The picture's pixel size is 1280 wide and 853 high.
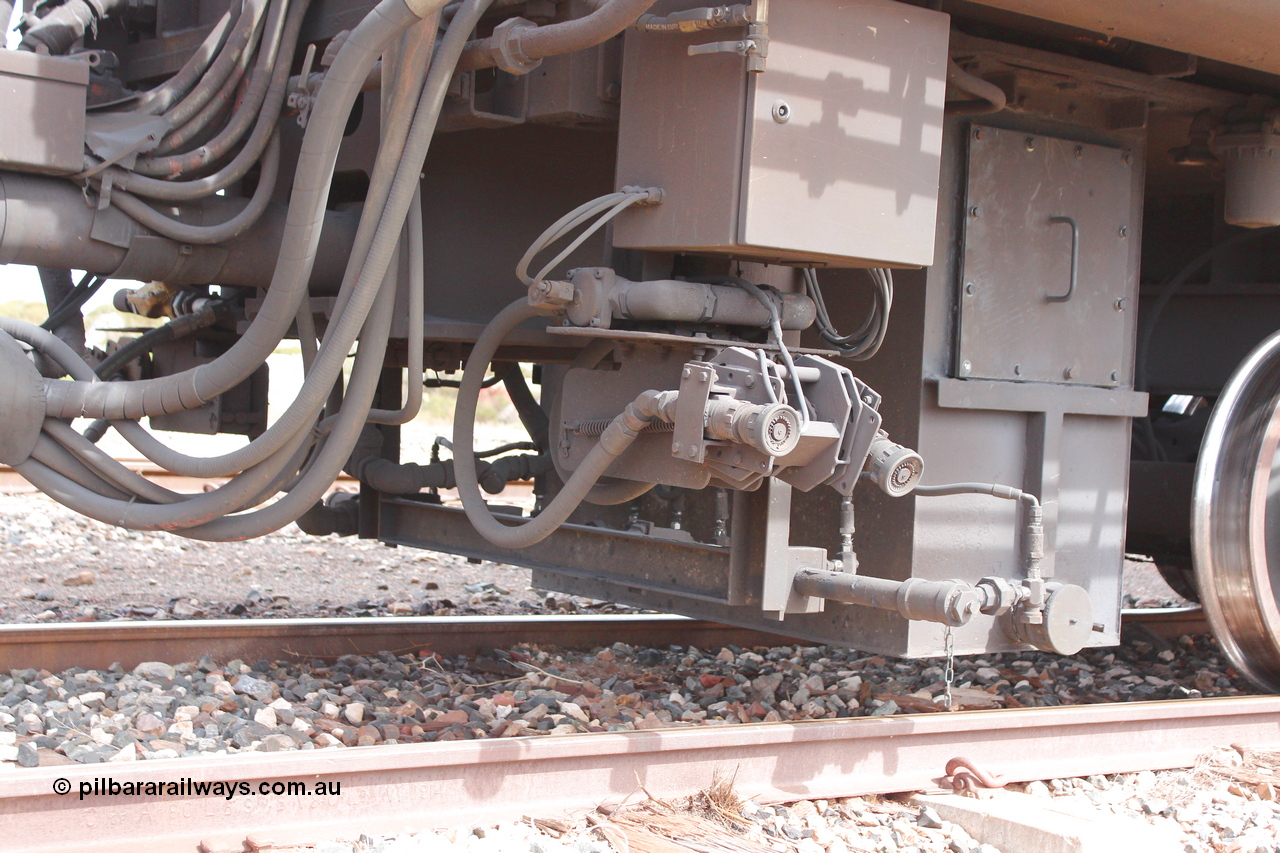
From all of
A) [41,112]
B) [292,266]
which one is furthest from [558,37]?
[41,112]

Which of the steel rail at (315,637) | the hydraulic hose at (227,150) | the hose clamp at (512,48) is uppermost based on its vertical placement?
the hose clamp at (512,48)

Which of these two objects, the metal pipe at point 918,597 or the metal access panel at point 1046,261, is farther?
the metal access panel at point 1046,261

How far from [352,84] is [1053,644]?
2487 mm

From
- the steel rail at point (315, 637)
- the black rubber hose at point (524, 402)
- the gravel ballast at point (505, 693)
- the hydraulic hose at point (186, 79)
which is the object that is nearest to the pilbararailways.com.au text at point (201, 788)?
the gravel ballast at point (505, 693)

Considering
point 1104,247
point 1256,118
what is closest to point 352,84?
point 1104,247

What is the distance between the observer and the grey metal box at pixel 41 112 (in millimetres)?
3633

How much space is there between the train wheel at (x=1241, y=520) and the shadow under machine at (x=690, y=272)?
13 mm

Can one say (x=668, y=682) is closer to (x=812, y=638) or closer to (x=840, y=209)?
(x=812, y=638)

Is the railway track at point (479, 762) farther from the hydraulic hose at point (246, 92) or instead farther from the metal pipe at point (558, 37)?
the metal pipe at point (558, 37)

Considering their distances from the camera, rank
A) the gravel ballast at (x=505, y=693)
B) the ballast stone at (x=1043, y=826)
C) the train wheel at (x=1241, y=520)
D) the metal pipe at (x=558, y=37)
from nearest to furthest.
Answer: the ballast stone at (x=1043, y=826) < the metal pipe at (x=558, y=37) < the gravel ballast at (x=505, y=693) < the train wheel at (x=1241, y=520)

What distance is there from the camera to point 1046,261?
4.23 m

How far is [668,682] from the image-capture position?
4.77m

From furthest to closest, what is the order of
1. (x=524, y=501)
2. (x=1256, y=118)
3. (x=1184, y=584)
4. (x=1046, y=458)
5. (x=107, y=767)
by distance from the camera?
(x=524, y=501)
(x=1184, y=584)
(x=1256, y=118)
(x=1046, y=458)
(x=107, y=767)

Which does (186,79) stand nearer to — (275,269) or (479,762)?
(275,269)
